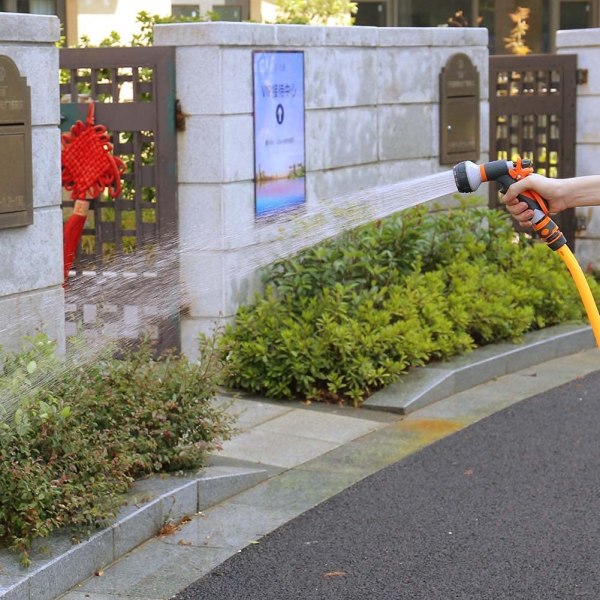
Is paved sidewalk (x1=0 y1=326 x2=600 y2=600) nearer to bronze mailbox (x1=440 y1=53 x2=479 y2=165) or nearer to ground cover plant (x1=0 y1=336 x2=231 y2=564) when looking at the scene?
ground cover plant (x1=0 y1=336 x2=231 y2=564)

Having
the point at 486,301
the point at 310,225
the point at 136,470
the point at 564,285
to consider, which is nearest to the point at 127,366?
the point at 136,470

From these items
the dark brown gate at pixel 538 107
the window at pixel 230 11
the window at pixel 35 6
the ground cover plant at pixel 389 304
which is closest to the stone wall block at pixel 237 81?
the ground cover plant at pixel 389 304

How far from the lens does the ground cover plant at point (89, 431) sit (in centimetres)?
498

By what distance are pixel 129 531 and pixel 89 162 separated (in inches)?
139

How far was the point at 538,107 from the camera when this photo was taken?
11961mm

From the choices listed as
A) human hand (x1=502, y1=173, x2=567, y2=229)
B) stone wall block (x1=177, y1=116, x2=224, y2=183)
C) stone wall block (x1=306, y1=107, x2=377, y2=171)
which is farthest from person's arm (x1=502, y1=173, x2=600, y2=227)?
stone wall block (x1=306, y1=107, x2=377, y2=171)

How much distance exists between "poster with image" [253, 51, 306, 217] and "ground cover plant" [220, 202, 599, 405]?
0.43m

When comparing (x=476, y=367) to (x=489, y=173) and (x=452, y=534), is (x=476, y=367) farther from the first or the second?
(x=489, y=173)

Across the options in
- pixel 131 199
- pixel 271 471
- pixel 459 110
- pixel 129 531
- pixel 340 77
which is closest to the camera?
pixel 129 531

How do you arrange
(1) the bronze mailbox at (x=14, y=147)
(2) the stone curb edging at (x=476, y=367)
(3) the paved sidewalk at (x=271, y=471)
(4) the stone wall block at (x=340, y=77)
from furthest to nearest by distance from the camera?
(4) the stone wall block at (x=340, y=77) < (2) the stone curb edging at (x=476, y=367) < (1) the bronze mailbox at (x=14, y=147) < (3) the paved sidewalk at (x=271, y=471)

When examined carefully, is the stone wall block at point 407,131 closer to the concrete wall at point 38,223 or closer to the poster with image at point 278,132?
the poster with image at point 278,132

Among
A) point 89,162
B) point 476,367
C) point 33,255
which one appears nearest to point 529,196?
point 33,255

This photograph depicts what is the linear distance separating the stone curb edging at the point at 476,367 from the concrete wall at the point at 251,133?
3.63 ft

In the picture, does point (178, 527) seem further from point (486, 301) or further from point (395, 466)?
point (486, 301)
